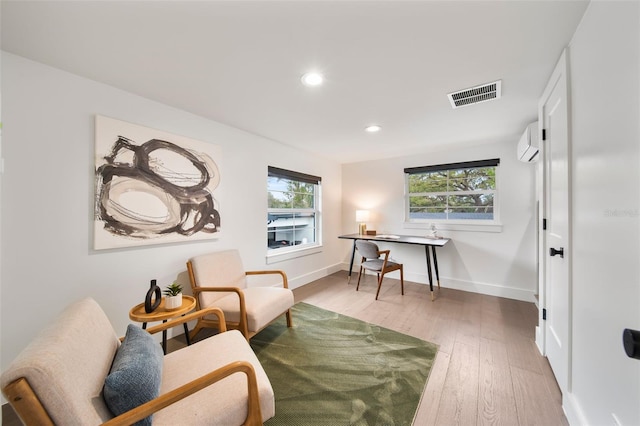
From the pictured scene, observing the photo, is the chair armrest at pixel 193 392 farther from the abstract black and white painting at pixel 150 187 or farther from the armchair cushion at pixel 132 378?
the abstract black and white painting at pixel 150 187

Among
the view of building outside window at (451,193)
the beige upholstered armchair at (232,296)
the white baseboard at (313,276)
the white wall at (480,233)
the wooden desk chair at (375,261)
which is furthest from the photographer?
the white baseboard at (313,276)

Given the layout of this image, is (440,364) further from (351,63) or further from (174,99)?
(174,99)

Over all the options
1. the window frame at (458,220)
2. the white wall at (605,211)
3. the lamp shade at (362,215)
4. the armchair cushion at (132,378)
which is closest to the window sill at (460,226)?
the window frame at (458,220)

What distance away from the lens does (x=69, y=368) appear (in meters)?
0.80

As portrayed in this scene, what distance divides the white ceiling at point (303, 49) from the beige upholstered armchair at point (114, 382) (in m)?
1.46

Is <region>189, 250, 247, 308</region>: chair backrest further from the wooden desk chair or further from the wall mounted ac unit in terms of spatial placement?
the wall mounted ac unit

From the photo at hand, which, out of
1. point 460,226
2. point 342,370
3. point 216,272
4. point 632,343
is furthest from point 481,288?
point 216,272

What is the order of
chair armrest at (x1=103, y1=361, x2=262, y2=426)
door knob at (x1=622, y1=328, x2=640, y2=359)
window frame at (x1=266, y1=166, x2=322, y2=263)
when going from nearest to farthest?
door knob at (x1=622, y1=328, x2=640, y2=359)
chair armrest at (x1=103, y1=361, x2=262, y2=426)
window frame at (x1=266, y1=166, x2=322, y2=263)

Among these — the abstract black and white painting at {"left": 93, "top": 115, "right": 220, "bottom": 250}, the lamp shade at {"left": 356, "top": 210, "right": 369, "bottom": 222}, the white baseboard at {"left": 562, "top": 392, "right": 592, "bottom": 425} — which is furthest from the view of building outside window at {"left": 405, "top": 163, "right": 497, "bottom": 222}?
the abstract black and white painting at {"left": 93, "top": 115, "right": 220, "bottom": 250}

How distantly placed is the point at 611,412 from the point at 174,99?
3.27 metres

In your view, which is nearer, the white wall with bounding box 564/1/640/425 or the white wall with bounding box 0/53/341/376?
the white wall with bounding box 564/1/640/425

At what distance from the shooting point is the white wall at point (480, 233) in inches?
124

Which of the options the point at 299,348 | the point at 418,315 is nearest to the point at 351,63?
the point at 299,348

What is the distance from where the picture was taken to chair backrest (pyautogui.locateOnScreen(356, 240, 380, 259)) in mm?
3304
